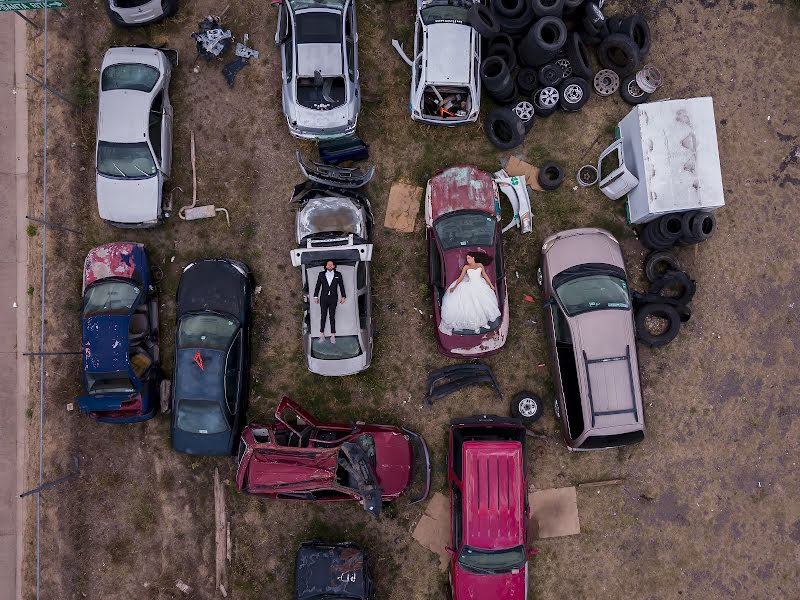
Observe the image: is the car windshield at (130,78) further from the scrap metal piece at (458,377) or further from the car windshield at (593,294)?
the car windshield at (593,294)

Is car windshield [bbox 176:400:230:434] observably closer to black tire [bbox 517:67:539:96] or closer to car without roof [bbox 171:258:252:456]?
car without roof [bbox 171:258:252:456]

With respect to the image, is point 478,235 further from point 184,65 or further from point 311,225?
point 184,65

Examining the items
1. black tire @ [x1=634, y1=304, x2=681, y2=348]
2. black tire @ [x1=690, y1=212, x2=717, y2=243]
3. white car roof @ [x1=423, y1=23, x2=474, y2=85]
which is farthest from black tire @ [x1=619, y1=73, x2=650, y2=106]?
black tire @ [x1=634, y1=304, x2=681, y2=348]

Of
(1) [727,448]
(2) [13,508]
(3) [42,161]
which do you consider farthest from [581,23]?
(2) [13,508]

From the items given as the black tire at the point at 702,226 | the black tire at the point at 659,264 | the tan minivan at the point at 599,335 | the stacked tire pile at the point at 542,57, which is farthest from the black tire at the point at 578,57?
the black tire at the point at 659,264

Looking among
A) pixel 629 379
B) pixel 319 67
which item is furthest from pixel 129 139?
pixel 629 379

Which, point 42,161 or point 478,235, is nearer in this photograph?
point 478,235

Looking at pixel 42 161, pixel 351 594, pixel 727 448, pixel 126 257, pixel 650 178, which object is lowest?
pixel 351 594
